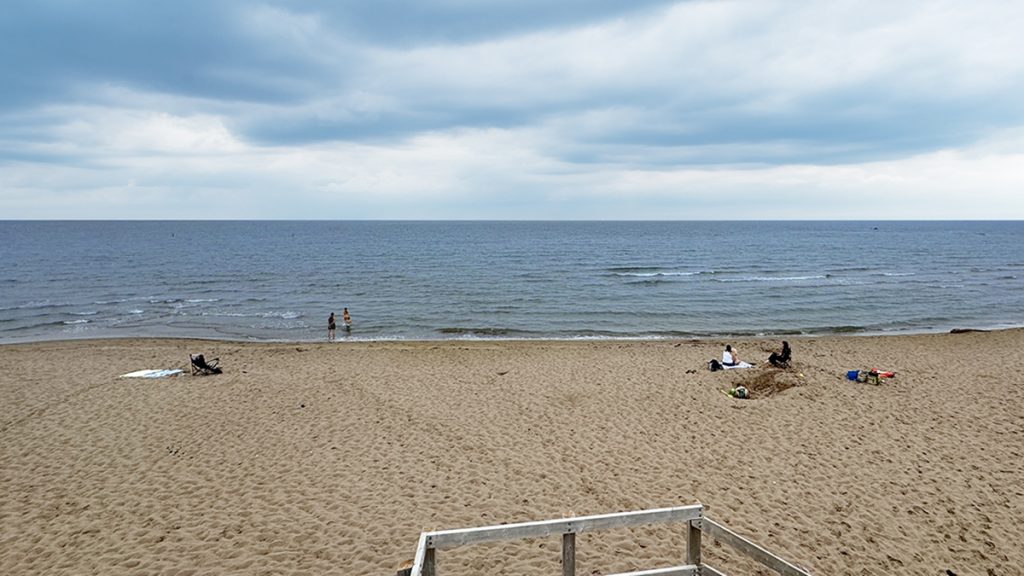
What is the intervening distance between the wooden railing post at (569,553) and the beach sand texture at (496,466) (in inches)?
62.9

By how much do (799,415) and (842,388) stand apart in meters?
3.35

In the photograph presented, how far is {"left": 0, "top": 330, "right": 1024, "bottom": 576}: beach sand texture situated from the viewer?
796 centimetres

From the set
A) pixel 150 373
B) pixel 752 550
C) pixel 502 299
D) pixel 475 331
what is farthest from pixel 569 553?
pixel 502 299

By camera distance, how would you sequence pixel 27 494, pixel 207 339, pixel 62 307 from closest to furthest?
1. pixel 27 494
2. pixel 207 339
3. pixel 62 307

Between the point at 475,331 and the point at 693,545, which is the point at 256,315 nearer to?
the point at 475,331

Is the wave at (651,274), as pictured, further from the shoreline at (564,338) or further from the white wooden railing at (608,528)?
the white wooden railing at (608,528)

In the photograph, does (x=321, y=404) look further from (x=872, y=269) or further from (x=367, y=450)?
(x=872, y=269)

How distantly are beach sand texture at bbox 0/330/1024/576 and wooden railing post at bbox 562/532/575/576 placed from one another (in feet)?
5.24

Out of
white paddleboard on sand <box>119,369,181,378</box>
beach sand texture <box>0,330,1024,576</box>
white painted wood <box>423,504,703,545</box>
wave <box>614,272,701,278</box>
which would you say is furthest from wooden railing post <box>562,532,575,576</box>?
wave <box>614,272,701,278</box>

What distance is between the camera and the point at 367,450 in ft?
38.5

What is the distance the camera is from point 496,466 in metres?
10.9

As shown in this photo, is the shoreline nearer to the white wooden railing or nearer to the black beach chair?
the black beach chair

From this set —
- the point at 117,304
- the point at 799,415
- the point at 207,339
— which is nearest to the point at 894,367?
the point at 799,415

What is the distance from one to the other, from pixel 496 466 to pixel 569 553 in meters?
5.14
